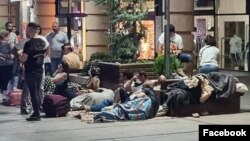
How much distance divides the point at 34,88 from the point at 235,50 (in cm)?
1306

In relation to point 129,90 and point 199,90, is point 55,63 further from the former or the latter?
point 199,90

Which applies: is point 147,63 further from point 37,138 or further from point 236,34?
point 236,34

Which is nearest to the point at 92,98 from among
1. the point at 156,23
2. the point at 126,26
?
the point at 126,26

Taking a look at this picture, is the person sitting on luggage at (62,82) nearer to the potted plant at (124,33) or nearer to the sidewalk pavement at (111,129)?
the sidewalk pavement at (111,129)

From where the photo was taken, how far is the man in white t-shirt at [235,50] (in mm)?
23969

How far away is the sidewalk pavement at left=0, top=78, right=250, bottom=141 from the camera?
10375mm

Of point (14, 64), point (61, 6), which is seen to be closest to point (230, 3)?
point (61, 6)

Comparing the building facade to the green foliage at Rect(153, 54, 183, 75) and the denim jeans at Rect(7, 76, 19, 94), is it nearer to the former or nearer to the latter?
the denim jeans at Rect(7, 76, 19, 94)

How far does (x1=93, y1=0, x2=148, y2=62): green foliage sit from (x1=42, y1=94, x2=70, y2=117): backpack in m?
3.55

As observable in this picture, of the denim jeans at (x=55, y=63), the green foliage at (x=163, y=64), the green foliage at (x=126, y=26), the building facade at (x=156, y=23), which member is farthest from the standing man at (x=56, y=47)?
the green foliage at (x=163, y=64)

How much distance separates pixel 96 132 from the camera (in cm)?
1092

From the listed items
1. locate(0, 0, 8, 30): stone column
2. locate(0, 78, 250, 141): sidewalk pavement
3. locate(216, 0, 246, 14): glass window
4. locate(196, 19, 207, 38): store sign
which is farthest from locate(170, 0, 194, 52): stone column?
locate(0, 0, 8, 30): stone column

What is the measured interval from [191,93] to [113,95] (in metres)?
1.85

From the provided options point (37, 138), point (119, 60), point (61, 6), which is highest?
point (61, 6)
